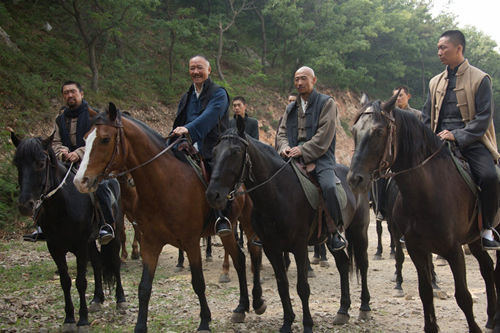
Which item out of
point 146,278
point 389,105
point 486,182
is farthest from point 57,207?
point 486,182

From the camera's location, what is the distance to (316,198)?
4.90 metres

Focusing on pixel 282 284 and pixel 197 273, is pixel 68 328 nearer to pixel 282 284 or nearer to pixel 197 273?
pixel 197 273

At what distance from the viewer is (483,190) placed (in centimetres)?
432

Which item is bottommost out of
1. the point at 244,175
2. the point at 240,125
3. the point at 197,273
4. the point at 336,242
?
the point at 197,273

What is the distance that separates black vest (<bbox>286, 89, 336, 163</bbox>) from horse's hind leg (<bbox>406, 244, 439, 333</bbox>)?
5.20ft

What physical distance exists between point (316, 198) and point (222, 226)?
1.21 meters

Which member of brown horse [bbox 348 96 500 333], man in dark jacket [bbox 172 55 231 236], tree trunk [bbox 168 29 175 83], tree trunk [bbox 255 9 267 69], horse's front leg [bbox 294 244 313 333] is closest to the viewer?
brown horse [bbox 348 96 500 333]

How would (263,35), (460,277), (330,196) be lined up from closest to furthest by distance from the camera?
(460,277), (330,196), (263,35)

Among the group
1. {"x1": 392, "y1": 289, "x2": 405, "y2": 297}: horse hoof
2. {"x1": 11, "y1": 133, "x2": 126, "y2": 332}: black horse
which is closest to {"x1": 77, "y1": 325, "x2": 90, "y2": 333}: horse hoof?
{"x1": 11, "y1": 133, "x2": 126, "y2": 332}: black horse

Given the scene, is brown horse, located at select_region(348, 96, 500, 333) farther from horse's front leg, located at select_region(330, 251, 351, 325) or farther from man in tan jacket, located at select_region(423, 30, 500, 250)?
horse's front leg, located at select_region(330, 251, 351, 325)

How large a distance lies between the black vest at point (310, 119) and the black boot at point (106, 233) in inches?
110

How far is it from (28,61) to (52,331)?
14.3m

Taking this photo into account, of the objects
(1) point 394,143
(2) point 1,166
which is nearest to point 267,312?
(1) point 394,143

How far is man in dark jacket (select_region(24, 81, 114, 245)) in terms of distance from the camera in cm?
557
